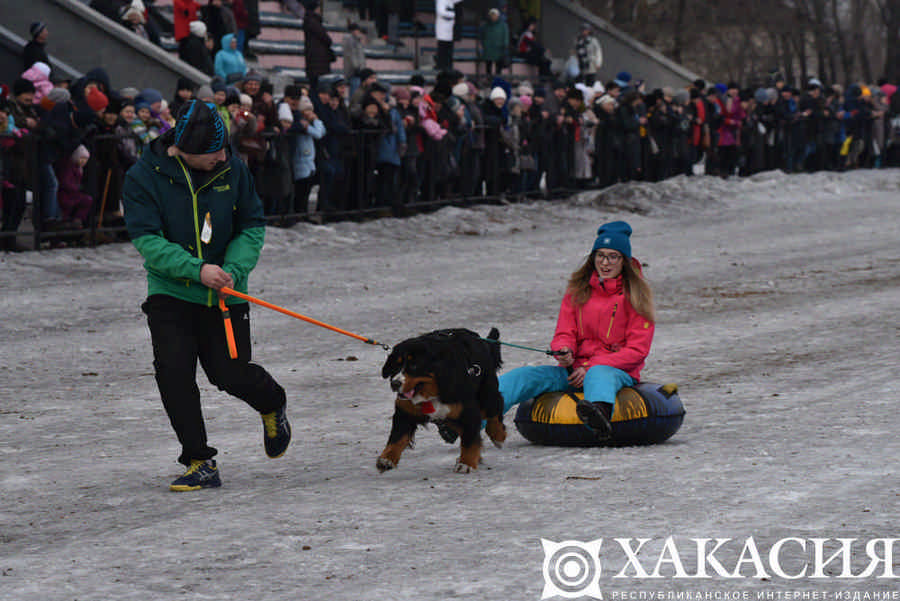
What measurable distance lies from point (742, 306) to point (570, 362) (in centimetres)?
563

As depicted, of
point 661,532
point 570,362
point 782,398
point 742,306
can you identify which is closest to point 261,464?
point 570,362

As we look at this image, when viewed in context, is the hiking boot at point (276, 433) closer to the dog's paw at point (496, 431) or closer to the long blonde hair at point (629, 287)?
the dog's paw at point (496, 431)

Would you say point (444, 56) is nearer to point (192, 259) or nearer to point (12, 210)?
point (12, 210)

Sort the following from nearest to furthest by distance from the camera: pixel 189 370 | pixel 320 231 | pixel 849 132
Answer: pixel 189 370 → pixel 320 231 → pixel 849 132

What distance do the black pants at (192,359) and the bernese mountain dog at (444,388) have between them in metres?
0.66

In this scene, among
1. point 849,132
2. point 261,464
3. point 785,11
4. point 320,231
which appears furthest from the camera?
point 785,11

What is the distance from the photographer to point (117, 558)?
5.34m

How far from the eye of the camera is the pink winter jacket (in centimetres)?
739

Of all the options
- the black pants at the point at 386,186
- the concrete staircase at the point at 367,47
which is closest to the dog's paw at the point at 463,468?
the black pants at the point at 386,186

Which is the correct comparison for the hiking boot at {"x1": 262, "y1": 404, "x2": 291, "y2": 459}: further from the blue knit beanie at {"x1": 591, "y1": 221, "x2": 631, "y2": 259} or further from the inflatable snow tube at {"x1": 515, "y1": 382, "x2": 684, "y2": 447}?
the blue knit beanie at {"x1": 591, "y1": 221, "x2": 631, "y2": 259}

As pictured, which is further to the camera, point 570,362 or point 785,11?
point 785,11

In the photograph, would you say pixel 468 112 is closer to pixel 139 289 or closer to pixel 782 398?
pixel 139 289

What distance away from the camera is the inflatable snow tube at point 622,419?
7.29 m

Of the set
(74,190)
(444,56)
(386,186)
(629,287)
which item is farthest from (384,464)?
(444,56)
